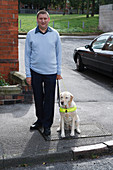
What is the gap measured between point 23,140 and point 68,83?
4636mm

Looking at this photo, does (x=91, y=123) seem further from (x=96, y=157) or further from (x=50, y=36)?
(x=50, y=36)

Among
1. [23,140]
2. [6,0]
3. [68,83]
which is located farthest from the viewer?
[68,83]

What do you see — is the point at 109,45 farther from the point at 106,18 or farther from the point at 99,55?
the point at 106,18

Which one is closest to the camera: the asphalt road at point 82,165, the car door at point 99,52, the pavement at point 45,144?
the asphalt road at point 82,165

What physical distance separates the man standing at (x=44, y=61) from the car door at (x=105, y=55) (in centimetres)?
480

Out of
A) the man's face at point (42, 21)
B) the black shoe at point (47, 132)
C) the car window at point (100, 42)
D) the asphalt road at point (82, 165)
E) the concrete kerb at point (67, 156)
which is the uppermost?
the man's face at point (42, 21)

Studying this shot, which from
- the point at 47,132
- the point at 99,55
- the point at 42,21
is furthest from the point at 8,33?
the point at 99,55

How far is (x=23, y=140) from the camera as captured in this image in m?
4.39

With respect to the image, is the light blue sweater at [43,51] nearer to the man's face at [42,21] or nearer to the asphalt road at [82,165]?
the man's face at [42,21]

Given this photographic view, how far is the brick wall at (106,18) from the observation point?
32031 mm

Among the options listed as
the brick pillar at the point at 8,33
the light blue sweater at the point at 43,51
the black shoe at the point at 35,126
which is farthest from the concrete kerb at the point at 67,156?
the brick pillar at the point at 8,33

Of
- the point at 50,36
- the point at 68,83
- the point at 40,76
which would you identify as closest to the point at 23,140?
the point at 40,76

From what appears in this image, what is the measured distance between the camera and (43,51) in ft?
14.0

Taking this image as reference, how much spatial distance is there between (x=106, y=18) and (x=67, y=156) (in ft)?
101
